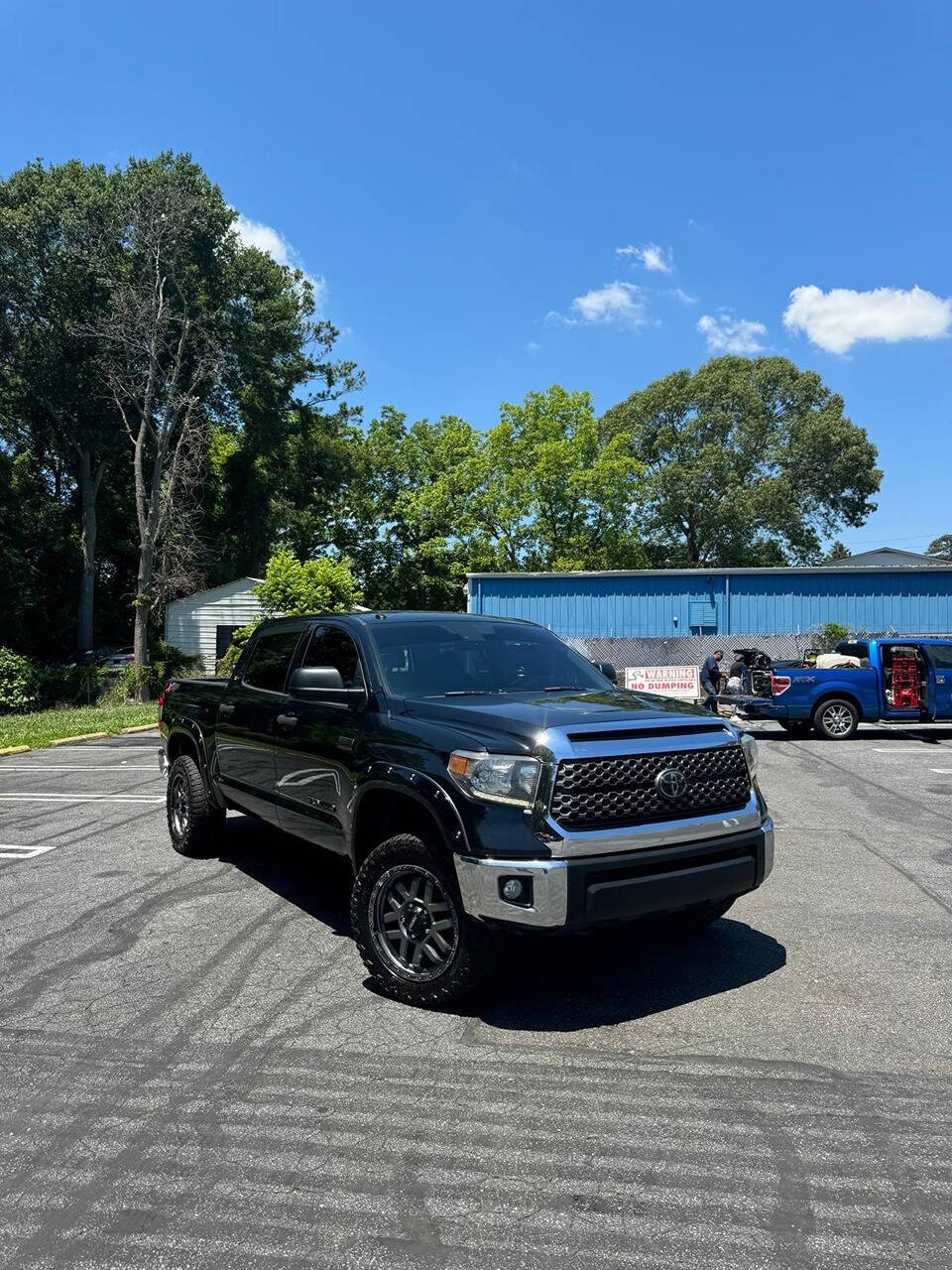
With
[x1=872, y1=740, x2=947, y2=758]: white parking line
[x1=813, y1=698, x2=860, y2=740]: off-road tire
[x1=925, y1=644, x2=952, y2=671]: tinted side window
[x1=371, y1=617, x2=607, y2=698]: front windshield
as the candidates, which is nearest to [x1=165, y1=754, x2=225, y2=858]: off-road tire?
[x1=371, y1=617, x2=607, y2=698]: front windshield

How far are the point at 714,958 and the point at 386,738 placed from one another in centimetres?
209

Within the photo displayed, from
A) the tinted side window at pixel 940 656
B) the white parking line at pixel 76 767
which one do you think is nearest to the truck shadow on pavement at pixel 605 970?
the white parking line at pixel 76 767

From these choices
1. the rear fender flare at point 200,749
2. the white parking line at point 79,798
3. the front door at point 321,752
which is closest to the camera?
the front door at point 321,752

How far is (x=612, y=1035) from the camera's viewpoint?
382cm

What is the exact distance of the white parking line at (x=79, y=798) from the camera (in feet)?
32.9

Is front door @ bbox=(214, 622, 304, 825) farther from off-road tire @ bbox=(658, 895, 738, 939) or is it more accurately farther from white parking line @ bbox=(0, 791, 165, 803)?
white parking line @ bbox=(0, 791, 165, 803)

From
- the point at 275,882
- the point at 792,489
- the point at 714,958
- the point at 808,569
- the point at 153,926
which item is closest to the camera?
the point at 714,958

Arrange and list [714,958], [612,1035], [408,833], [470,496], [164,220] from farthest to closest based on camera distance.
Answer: [470,496] → [164,220] → [714,958] → [408,833] → [612,1035]

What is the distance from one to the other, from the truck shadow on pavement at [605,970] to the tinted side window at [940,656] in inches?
468

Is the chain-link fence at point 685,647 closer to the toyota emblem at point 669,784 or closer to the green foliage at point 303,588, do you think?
the green foliage at point 303,588

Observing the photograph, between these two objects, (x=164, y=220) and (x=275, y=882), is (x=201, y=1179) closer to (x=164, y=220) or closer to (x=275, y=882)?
(x=275, y=882)

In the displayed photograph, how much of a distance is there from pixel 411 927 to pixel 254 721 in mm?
2298

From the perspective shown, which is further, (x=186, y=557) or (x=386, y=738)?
(x=186, y=557)

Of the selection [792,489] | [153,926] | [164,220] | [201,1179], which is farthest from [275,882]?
[792,489]
